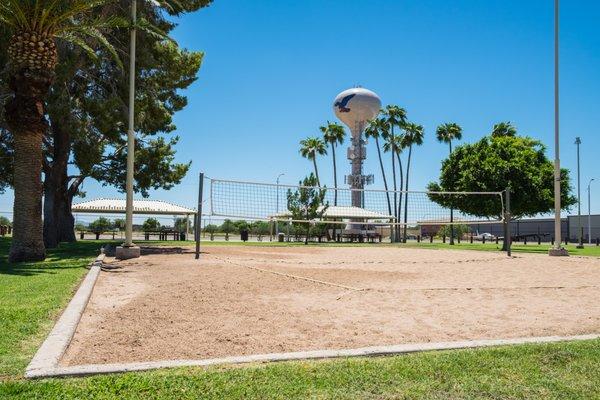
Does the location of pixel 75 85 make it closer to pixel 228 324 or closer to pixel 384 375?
pixel 228 324

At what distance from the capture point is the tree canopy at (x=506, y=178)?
30750 mm

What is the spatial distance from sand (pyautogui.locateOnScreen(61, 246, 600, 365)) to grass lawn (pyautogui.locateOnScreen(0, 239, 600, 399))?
550 millimetres

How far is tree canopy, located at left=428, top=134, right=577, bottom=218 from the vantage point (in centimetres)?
3075

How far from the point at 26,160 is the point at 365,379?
13.1 meters

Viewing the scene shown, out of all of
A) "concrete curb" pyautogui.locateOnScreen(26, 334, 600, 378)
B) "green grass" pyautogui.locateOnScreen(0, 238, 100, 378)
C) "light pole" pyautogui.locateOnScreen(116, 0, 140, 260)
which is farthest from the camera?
"light pole" pyautogui.locateOnScreen(116, 0, 140, 260)

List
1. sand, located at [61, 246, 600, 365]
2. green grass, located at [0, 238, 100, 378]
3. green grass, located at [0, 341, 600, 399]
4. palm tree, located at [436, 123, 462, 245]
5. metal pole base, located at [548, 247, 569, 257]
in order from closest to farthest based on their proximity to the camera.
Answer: green grass, located at [0, 341, 600, 399] < green grass, located at [0, 238, 100, 378] < sand, located at [61, 246, 600, 365] < metal pole base, located at [548, 247, 569, 257] < palm tree, located at [436, 123, 462, 245]

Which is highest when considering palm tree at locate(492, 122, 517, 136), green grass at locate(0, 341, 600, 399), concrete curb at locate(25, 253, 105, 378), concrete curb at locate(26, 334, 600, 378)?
palm tree at locate(492, 122, 517, 136)

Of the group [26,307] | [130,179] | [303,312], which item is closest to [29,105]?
[130,179]

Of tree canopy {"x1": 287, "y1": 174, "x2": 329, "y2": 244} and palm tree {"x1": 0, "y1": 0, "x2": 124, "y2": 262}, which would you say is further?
tree canopy {"x1": 287, "y1": 174, "x2": 329, "y2": 244}

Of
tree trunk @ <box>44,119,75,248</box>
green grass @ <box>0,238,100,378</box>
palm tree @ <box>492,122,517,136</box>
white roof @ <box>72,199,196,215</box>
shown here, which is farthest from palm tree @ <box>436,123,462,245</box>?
green grass @ <box>0,238,100,378</box>

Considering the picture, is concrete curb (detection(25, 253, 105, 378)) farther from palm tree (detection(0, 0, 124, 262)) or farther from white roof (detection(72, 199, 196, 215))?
white roof (detection(72, 199, 196, 215))

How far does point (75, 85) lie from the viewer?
2067 centimetres

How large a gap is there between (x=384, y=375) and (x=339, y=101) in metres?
62.3

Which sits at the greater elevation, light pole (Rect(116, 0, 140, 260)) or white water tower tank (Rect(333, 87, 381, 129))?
white water tower tank (Rect(333, 87, 381, 129))
